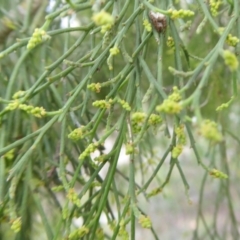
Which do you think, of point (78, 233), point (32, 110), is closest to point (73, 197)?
point (78, 233)

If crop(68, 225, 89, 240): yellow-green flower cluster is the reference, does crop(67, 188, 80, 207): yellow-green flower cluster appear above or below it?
above

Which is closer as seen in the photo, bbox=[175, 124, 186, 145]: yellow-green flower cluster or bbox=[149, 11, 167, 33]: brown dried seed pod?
bbox=[175, 124, 186, 145]: yellow-green flower cluster

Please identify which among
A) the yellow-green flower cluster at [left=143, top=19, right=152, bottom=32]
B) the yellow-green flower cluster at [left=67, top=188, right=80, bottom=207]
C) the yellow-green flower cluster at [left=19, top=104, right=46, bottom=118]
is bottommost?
the yellow-green flower cluster at [left=67, top=188, right=80, bottom=207]

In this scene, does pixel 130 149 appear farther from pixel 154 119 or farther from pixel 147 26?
pixel 147 26

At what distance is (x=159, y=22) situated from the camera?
898 millimetres

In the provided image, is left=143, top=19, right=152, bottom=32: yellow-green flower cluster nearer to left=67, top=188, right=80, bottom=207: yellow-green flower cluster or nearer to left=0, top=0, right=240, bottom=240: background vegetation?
left=0, top=0, right=240, bottom=240: background vegetation

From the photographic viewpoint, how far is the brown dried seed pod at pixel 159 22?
895 mm

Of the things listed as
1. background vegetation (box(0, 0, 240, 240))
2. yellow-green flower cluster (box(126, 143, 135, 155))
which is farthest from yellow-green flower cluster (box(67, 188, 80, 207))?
yellow-green flower cluster (box(126, 143, 135, 155))

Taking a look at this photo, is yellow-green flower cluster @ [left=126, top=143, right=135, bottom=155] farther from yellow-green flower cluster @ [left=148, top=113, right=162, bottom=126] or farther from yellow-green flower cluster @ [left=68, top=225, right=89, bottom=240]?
yellow-green flower cluster @ [left=68, top=225, right=89, bottom=240]

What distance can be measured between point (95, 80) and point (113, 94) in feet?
3.11

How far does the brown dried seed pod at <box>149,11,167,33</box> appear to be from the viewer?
90cm

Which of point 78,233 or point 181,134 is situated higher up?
point 181,134

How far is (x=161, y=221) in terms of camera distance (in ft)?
13.9

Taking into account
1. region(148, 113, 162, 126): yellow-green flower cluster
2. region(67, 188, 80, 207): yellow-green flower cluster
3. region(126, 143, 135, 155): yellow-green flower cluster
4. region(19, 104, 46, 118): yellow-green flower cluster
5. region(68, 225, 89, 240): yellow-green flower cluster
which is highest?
region(19, 104, 46, 118): yellow-green flower cluster
